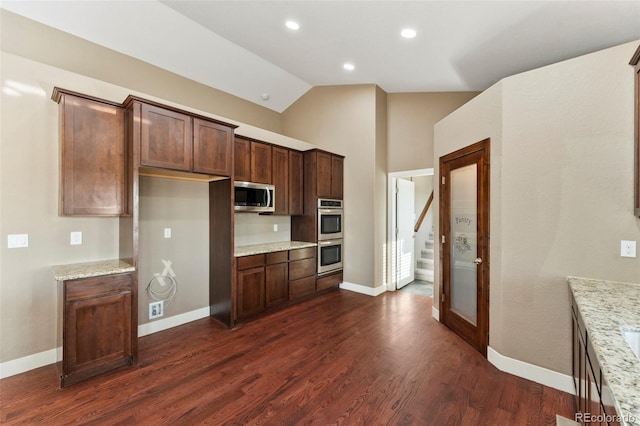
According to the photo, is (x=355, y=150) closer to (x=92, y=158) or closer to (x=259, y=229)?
(x=259, y=229)

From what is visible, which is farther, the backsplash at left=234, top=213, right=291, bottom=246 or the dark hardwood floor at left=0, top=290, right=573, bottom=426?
Result: the backsplash at left=234, top=213, right=291, bottom=246

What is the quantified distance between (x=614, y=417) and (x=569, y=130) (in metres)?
2.12

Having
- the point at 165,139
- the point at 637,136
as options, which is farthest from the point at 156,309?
the point at 637,136

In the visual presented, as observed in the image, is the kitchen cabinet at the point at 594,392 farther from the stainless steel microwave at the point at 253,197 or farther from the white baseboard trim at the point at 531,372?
the stainless steel microwave at the point at 253,197

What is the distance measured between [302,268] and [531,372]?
2.98 meters

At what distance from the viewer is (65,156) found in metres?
2.50

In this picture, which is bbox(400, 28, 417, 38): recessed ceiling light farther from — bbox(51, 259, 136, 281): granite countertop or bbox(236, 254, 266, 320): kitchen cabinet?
bbox(51, 259, 136, 281): granite countertop

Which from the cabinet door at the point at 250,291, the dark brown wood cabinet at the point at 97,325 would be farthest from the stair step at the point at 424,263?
the dark brown wood cabinet at the point at 97,325

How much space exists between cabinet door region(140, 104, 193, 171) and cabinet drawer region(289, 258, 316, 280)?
2104 mm

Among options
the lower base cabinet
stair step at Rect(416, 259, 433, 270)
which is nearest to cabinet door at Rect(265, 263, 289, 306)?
the lower base cabinet

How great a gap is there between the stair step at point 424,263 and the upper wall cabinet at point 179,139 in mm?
4564

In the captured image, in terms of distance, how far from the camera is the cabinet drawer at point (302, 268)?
14.1ft

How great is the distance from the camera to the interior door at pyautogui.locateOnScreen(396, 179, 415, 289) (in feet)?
17.3

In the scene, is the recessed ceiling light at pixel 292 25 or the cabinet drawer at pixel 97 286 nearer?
the cabinet drawer at pixel 97 286
